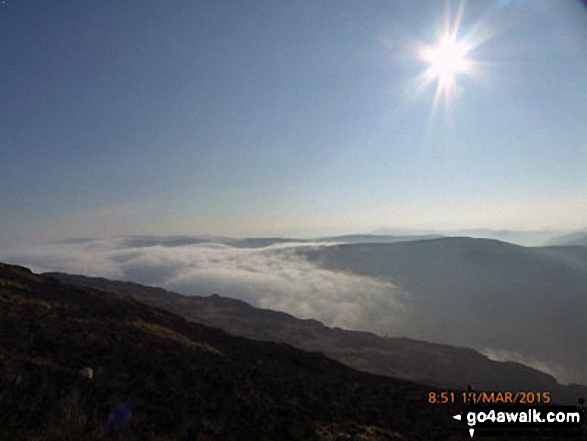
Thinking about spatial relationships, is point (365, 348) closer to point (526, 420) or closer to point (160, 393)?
point (526, 420)

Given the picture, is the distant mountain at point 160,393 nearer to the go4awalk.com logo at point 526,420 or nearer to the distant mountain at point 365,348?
the go4awalk.com logo at point 526,420

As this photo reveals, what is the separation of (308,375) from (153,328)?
1061 centimetres

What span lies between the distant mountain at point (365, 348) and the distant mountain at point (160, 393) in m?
117

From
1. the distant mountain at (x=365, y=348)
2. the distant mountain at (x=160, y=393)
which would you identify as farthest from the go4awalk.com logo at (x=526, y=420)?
the distant mountain at (x=365, y=348)

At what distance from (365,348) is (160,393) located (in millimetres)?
168559

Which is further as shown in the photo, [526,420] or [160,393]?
[526,420]

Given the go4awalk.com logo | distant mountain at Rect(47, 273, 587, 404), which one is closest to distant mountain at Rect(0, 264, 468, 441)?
the go4awalk.com logo

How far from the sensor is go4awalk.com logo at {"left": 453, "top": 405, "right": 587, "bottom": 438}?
12766 millimetres

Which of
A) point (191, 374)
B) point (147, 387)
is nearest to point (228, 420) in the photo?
point (147, 387)

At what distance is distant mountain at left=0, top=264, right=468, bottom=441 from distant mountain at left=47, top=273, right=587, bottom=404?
117 metres

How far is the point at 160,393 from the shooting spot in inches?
452

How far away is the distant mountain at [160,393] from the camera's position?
29.3 feet

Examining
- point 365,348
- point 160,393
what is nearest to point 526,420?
point 160,393

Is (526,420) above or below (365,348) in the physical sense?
above
